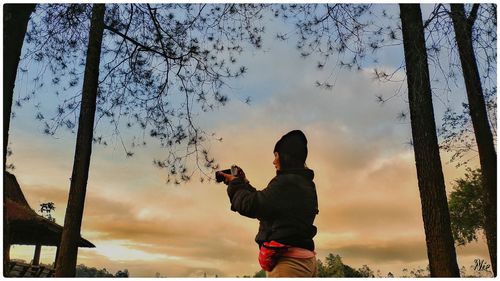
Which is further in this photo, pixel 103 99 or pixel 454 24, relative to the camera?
pixel 103 99

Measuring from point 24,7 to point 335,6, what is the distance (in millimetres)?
4511

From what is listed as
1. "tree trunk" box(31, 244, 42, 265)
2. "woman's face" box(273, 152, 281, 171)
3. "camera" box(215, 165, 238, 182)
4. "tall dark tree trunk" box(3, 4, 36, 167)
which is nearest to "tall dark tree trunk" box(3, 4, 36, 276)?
"tall dark tree trunk" box(3, 4, 36, 167)

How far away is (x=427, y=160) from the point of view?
6648 millimetres

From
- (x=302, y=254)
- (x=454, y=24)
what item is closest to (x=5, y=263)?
(x=302, y=254)

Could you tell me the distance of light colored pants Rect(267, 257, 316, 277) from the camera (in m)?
3.72

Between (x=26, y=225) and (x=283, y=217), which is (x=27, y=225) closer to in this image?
(x=26, y=225)

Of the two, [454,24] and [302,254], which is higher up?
[454,24]

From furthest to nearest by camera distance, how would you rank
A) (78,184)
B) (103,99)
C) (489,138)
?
1. (103,99)
2. (489,138)
3. (78,184)

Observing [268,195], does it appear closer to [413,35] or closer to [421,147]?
[421,147]

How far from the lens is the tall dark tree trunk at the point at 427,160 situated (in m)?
6.32

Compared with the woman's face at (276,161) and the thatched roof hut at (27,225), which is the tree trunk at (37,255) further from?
the woman's face at (276,161)

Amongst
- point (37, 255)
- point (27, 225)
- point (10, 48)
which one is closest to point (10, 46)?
point (10, 48)

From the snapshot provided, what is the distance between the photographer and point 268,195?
3.69 meters

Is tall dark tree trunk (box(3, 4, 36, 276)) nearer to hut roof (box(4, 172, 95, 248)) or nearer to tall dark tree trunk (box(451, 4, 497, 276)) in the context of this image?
tall dark tree trunk (box(451, 4, 497, 276))
